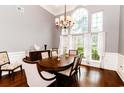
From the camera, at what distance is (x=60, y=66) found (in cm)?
200

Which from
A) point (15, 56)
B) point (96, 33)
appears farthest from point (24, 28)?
point (96, 33)

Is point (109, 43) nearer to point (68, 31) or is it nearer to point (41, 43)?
point (68, 31)

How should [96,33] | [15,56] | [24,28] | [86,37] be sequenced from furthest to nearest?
[86,37], [96,33], [24,28], [15,56]

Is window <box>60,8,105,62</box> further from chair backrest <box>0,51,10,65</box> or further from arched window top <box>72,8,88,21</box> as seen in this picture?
chair backrest <box>0,51,10,65</box>

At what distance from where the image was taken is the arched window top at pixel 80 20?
420 centimetres

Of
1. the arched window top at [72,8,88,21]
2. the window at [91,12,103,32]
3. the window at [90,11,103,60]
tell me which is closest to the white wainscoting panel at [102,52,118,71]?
the window at [90,11,103,60]

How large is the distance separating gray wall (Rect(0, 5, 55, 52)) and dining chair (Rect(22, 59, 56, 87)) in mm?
1775

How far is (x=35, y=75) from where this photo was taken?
70.8 inches

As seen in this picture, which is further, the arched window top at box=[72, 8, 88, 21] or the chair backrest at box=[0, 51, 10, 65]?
the arched window top at box=[72, 8, 88, 21]

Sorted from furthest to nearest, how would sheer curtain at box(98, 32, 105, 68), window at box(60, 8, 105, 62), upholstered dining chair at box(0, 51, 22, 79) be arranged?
window at box(60, 8, 105, 62)
sheer curtain at box(98, 32, 105, 68)
upholstered dining chair at box(0, 51, 22, 79)

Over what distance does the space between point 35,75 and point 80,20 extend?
3249mm

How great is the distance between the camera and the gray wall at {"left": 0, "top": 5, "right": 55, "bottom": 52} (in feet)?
10.1

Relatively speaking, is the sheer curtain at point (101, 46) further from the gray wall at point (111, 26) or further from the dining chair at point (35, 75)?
the dining chair at point (35, 75)

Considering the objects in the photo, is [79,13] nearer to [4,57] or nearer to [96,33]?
[96,33]
